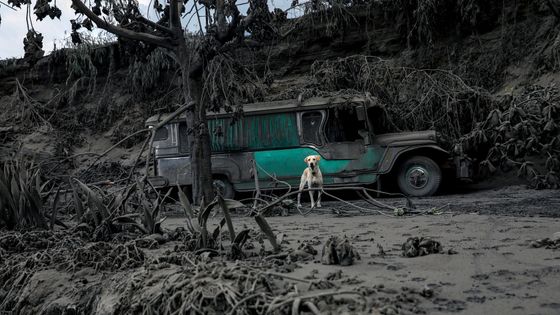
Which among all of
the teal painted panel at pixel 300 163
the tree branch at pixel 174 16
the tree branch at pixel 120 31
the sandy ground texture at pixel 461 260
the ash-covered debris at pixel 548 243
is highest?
the tree branch at pixel 174 16

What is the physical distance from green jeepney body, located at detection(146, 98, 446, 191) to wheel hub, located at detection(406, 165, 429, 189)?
454mm

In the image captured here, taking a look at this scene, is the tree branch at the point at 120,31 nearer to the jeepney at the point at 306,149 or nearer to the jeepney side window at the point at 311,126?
the jeepney at the point at 306,149

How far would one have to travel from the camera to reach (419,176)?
1114cm

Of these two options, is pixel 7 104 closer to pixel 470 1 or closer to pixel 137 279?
pixel 470 1

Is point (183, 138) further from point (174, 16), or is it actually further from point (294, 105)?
point (174, 16)

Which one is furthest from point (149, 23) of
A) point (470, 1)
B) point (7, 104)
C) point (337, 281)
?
point (7, 104)

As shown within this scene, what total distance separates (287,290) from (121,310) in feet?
3.53

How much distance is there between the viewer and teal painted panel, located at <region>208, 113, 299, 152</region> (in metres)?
11.7

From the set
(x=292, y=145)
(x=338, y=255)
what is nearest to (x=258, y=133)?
(x=292, y=145)

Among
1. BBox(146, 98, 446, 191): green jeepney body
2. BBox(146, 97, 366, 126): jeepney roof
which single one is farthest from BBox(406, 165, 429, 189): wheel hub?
BBox(146, 97, 366, 126): jeepney roof

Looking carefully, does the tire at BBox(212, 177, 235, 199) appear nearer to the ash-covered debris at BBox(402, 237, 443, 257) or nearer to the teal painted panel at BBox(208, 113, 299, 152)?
the teal painted panel at BBox(208, 113, 299, 152)

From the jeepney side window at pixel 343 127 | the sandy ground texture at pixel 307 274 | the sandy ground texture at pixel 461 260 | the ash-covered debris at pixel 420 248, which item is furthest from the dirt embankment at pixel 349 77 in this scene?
the ash-covered debris at pixel 420 248

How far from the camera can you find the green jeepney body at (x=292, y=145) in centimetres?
1127

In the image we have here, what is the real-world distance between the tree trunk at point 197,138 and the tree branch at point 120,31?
0.27m
